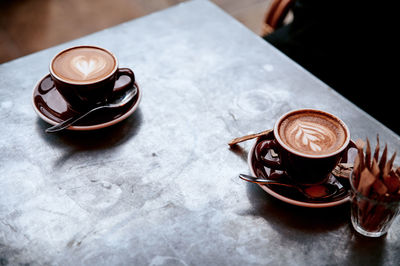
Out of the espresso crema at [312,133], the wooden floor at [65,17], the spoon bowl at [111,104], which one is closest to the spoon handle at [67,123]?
the spoon bowl at [111,104]

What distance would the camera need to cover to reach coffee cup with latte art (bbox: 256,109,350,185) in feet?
2.45

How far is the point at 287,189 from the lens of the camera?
795mm

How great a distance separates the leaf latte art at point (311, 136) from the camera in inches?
30.6

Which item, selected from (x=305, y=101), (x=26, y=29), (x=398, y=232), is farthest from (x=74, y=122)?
(x=26, y=29)

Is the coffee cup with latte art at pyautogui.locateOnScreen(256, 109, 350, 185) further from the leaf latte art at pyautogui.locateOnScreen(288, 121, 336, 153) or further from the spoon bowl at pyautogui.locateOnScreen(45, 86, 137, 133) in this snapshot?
the spoon bowl at pyautogui.locateOnScreen(45, 86, 137, 133)

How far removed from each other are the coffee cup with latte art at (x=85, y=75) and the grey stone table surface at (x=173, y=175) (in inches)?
3.0

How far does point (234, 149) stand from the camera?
0.90 meters

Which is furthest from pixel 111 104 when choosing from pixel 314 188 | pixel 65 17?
pixel 65 17

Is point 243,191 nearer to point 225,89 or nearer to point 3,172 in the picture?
point 225,89

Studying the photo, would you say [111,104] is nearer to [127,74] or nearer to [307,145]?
[127,74]

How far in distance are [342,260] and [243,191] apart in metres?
0.22

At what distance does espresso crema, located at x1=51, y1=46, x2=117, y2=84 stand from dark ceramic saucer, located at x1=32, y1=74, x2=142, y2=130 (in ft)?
0.21

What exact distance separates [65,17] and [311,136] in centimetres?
223

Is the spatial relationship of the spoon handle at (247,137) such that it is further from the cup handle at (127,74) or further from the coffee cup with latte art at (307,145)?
the cup handle at (127,74)
